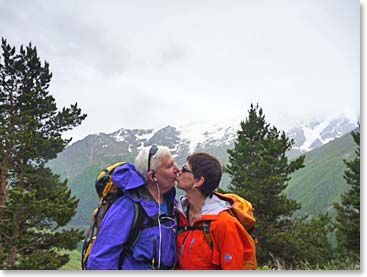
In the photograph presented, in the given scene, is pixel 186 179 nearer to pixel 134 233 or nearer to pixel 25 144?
pixel 134 233

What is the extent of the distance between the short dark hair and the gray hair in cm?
13

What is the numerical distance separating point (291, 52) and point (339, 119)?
0.54m

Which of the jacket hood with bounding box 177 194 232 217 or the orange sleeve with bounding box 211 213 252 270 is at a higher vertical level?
the jacket hood with bounding box 177 194 232 217

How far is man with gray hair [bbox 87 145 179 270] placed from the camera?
53.9 inches

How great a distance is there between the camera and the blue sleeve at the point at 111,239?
53.5 inches

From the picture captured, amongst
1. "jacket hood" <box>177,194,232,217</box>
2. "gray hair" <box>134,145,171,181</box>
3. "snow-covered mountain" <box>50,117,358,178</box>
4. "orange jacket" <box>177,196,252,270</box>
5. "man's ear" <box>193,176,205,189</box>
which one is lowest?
"orange jacket" <box>177,196,252,270</box>

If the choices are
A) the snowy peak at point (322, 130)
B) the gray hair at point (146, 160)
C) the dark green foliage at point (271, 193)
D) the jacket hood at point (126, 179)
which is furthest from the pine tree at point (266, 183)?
the jacket hood at point (126, 179)

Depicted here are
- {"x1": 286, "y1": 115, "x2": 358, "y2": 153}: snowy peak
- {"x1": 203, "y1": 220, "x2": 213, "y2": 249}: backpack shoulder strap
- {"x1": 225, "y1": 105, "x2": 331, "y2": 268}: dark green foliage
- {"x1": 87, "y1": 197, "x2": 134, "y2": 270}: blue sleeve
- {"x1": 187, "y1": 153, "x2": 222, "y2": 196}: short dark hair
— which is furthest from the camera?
{"x1": 225, "y1": 105, "x2": 331, "y2": 268}: dark green foliage

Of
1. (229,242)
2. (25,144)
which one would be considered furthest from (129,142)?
(229,242)

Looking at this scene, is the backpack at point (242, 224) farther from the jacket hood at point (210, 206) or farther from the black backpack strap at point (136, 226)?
A: the black backpack strap at point (136, 226)

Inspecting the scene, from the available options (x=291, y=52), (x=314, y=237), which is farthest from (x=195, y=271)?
(x=314, y=237)

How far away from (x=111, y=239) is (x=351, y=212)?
160 cm

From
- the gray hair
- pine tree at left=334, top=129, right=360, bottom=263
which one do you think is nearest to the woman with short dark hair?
the gray hair

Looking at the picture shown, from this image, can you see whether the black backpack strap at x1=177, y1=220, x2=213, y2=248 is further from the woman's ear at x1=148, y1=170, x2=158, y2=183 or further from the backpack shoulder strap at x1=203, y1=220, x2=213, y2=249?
the woman's ear at x1=148, y1=170, x2=158, y2=183
